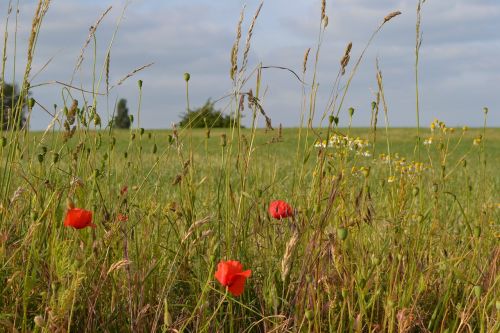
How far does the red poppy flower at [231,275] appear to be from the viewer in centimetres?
173

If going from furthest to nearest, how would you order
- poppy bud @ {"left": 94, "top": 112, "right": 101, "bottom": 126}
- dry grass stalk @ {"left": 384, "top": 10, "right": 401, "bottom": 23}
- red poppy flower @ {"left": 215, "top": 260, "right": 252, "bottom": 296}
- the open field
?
poppy bud @ {"left": 94, "top": 112, "right": 101, "bottom": 126} → dry grass stalk @ {"left": 384, "top": 10, "right": 401, "bottom": 23} → the open field → red poppy flower @ {"left": 215, "top": 260, "right": 252, "bottom": 296}

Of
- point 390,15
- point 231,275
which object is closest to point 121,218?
point 231,275

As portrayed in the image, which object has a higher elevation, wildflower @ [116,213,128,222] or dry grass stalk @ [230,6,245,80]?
dry grass stalk @ [230,6,245,80]

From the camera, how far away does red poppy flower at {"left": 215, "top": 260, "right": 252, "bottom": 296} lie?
173 centimetres

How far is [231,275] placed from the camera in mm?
1744

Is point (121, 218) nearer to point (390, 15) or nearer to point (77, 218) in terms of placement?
point (77, 218)

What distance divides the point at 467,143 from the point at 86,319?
1963 centimetres

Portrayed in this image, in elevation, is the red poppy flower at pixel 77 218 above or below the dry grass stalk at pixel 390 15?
below

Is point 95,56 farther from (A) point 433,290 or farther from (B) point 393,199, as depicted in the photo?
(A) point 433,290

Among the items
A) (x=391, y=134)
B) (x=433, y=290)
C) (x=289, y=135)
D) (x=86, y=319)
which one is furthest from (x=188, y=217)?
(x=391, y=134)

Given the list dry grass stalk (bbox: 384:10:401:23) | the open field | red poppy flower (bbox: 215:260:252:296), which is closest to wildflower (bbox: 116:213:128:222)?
the open field

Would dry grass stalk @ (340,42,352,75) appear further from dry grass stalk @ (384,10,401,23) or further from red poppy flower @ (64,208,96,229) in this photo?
red poppy flower @ (64,208,96,229)

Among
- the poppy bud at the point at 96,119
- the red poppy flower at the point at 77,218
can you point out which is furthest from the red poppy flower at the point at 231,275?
the poppy bud at the point at 96,119

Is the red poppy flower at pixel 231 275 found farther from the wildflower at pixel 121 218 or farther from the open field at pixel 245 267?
the wildflower at pixel 121 218
